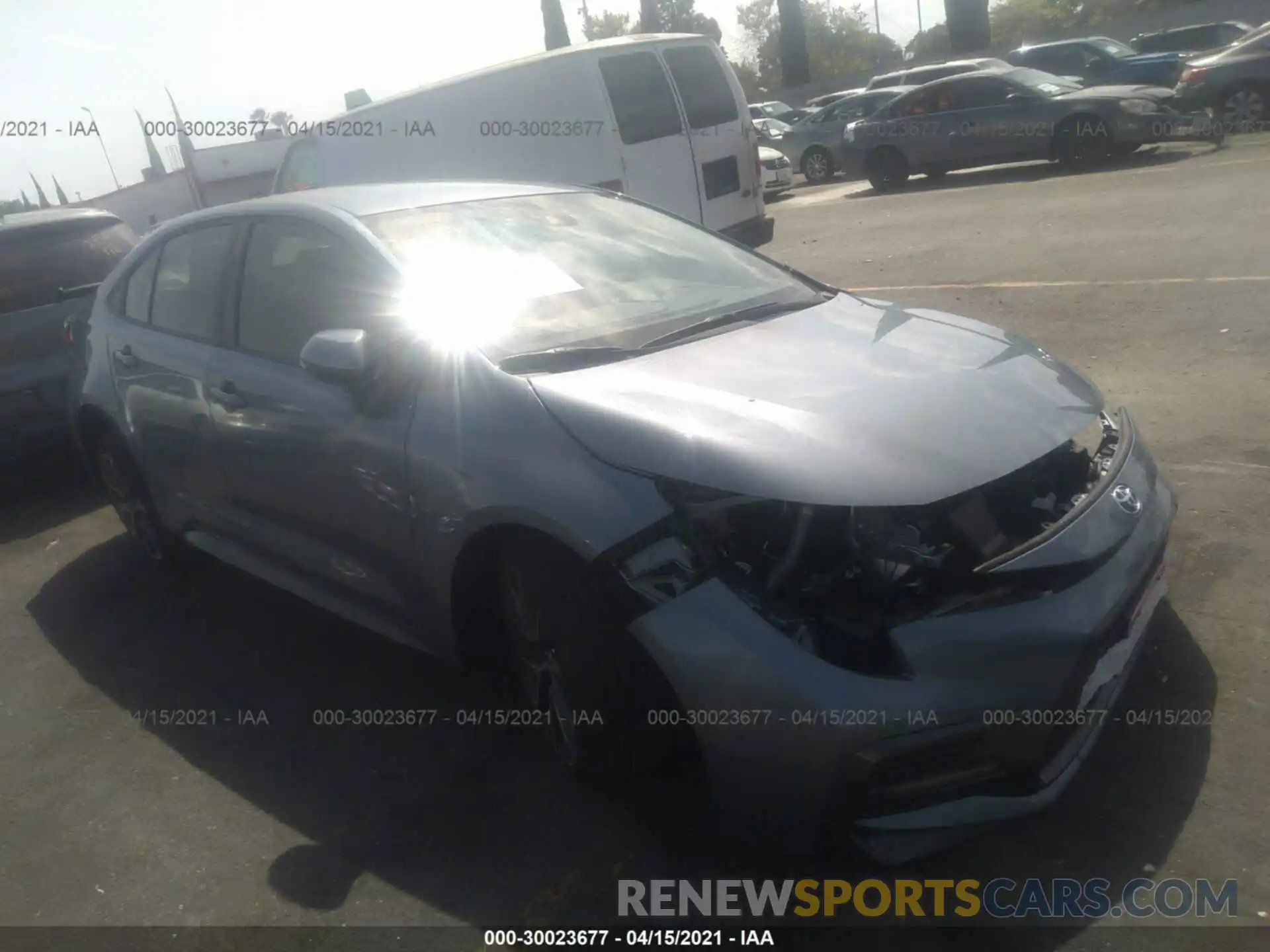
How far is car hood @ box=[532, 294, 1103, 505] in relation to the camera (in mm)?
2645

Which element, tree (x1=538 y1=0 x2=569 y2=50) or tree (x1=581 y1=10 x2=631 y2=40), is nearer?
tree (x1=538 y1=0 x2=569 y2=50)

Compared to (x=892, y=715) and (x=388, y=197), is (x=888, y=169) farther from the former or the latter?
(x=892, y=715)

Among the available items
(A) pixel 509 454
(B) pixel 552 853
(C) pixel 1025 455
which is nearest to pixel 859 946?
(B) pixel 552 853

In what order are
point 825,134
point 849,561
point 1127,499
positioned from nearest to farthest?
point 849,561, point 1127,499, point 825,134

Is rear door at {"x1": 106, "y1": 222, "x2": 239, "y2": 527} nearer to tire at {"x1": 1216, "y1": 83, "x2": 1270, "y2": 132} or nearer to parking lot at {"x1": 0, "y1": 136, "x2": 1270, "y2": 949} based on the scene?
parking lot at {"x1": 0, "y1": 136, "x2": 1270, "y2": 949}

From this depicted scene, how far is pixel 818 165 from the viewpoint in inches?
813

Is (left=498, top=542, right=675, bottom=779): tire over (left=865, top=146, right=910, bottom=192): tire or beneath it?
over

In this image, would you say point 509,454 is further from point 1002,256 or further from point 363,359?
point 1002,256

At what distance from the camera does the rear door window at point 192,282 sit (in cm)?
435

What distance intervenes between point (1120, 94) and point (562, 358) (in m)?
13.3

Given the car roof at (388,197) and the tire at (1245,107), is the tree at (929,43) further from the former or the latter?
the car roof at (388,197)

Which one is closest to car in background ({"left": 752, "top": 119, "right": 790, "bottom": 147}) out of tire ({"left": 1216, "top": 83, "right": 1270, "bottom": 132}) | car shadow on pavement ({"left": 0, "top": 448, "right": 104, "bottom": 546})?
tire ({"left": 1216, "top": 83, "right": 1270, "bottom": 132})

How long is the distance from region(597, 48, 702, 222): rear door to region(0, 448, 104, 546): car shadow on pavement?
5165 millimetres

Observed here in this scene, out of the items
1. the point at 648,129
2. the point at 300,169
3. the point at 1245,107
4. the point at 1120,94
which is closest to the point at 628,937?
the point at 648,129
